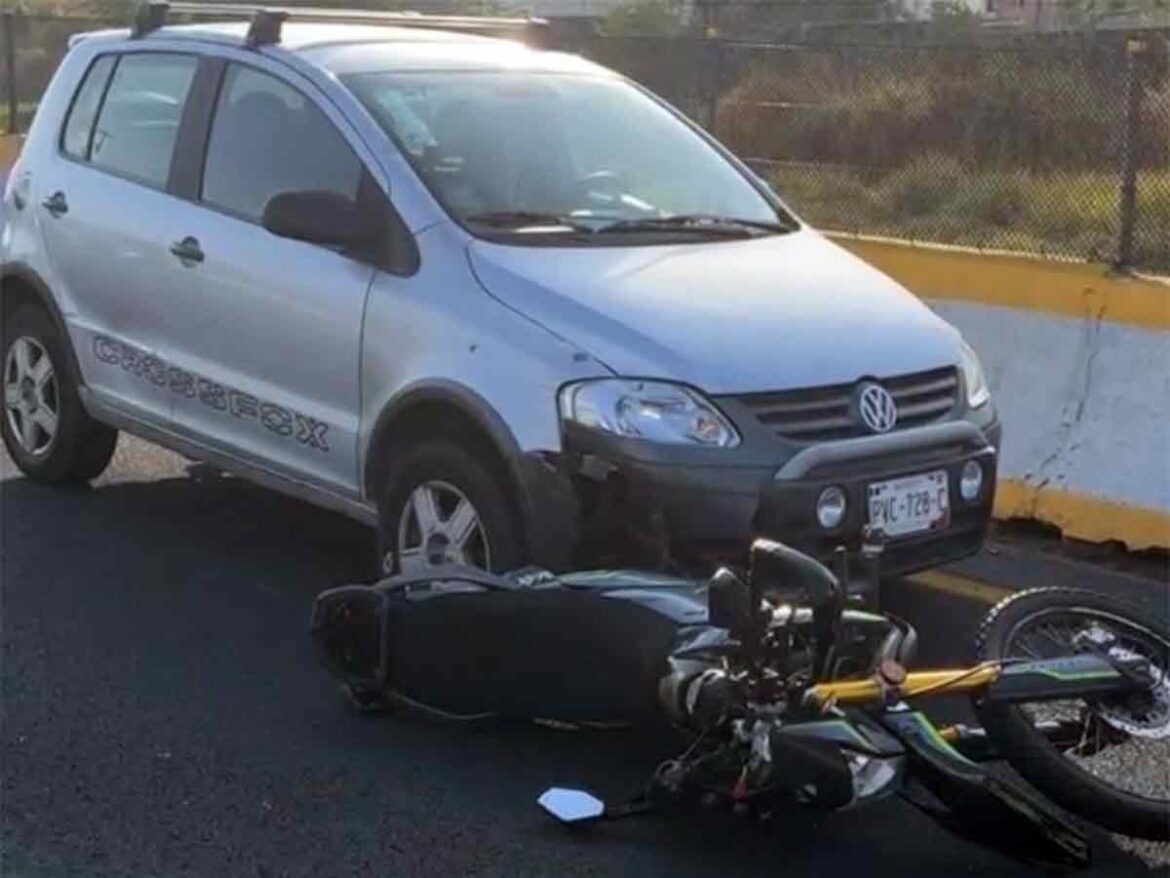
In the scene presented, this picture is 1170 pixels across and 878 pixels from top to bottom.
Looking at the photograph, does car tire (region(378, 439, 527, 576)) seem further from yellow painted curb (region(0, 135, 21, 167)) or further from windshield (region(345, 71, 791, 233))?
yellow painted curb (region(0, 135, 21, 167))

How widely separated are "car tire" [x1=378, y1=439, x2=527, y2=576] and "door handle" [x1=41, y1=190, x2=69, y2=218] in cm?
228

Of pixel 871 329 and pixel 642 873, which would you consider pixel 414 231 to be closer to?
pixel 871 329

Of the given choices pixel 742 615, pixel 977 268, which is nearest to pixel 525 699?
pixel 742 615

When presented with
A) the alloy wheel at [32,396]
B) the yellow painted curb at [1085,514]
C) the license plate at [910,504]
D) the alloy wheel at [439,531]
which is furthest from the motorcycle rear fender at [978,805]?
the alloy wheel at [32,396]

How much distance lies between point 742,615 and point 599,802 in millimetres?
582

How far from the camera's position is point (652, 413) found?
18.7ft

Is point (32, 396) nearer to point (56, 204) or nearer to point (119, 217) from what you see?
point (56, 204)

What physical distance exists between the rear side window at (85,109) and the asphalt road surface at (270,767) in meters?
1.68

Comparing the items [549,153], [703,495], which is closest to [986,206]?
[549,153]

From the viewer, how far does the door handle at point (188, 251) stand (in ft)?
23.4

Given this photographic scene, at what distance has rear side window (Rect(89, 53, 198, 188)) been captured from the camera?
7.57m

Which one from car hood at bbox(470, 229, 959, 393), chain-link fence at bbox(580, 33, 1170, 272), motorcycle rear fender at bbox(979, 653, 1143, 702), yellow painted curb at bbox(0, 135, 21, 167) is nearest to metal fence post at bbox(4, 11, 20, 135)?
yellow painted curb at bbox(0, 135, 21, 167)

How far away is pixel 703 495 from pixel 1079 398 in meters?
2.63

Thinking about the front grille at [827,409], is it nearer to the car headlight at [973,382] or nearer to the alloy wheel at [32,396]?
the car headlight at [973,382]
